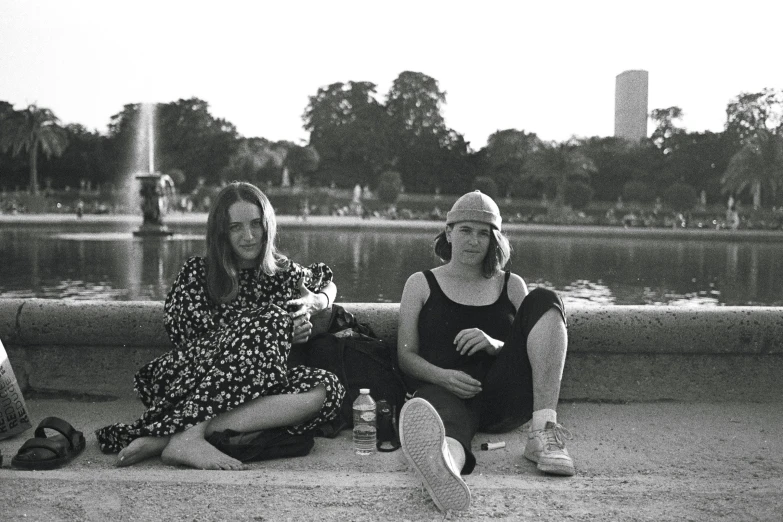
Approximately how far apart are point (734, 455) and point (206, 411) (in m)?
2.05

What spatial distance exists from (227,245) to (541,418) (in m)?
1.44

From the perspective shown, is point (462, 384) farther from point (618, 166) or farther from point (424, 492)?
point (618, 166)

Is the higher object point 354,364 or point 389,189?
point 389,189

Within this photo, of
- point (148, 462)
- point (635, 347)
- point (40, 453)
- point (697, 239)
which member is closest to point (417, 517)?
point (148, 462)

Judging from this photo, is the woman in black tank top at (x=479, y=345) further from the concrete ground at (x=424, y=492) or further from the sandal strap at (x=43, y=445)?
the sandal strap at (x=43, y=445)

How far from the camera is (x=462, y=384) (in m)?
3.38

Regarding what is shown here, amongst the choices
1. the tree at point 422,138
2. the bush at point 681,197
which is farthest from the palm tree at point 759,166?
the tree at point 422,138

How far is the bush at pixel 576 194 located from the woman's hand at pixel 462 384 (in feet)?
200

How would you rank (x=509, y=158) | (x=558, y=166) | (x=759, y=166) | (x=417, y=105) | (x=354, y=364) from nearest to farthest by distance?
(x=354, y=364)
(x=759, y=166)
(x=558, y=166)
(x=509, y=158)
(x=417, y=105)

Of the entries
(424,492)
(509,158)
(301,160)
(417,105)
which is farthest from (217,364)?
(417,105)

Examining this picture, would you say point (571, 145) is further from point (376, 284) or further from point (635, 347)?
point (635, 347)

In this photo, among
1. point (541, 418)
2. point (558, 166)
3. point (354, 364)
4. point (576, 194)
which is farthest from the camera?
point (558, 166)

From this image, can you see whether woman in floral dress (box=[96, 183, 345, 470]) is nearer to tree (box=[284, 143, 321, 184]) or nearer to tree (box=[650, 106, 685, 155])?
tree (box=[284, 143, 321, 184])

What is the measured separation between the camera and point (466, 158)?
246 feet
